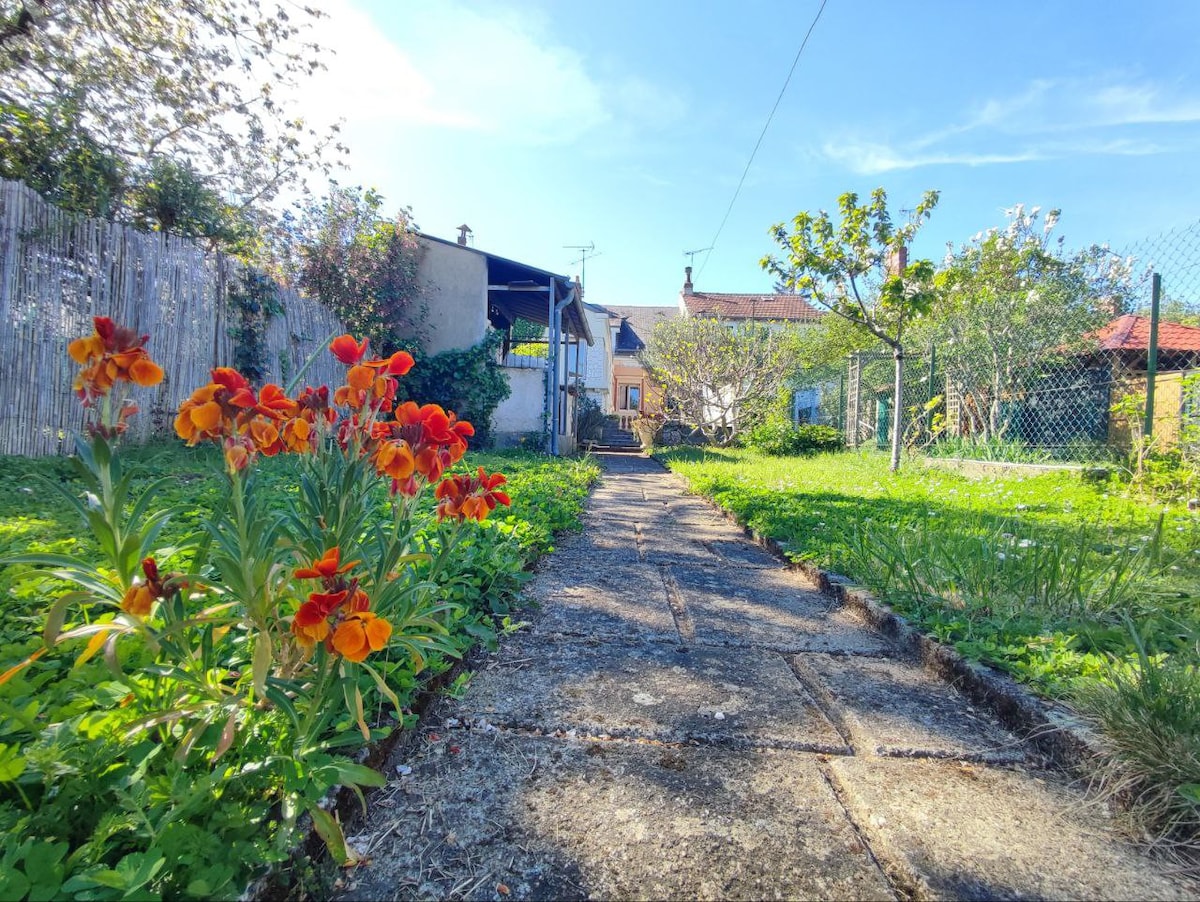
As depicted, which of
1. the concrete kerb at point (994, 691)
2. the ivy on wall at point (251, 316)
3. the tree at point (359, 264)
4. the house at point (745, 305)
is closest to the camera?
the concrete kerb at point (994, 691)

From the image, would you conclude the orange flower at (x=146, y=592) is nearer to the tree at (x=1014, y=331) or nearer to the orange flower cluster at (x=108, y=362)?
the orange flower cluster at (x=108, y=362)

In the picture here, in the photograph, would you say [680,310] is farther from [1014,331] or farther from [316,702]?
[316,702]

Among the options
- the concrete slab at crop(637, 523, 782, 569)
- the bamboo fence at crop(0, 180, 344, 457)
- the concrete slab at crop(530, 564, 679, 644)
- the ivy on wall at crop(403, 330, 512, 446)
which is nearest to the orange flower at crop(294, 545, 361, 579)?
the concrete slab at crop(530, 564, 679, 644)

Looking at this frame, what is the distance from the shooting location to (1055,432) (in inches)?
258

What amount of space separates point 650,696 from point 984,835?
2.53 ft

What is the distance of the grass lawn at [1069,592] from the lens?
115cm

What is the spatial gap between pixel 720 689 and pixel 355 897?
→ 40.9 inches

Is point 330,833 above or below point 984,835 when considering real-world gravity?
above

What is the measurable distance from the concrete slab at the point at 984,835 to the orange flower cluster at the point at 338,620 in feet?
3.20

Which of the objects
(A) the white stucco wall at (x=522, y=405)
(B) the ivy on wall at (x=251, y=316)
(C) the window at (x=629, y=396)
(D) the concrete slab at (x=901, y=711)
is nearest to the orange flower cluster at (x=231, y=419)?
(D) the concrete slab at (x=901, y=711)

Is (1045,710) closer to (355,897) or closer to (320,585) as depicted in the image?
(355,897)

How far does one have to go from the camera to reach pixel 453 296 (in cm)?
939

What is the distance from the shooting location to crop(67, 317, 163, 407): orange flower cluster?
892 millimetres

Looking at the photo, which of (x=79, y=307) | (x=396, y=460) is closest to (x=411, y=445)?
(x=396, y=460)
